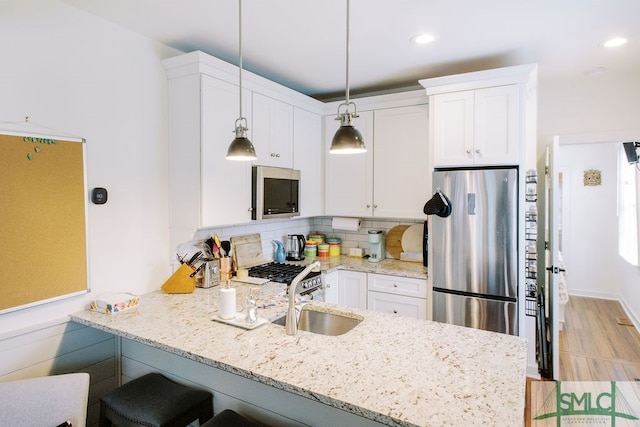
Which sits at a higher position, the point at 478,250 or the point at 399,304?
the point at 478,250

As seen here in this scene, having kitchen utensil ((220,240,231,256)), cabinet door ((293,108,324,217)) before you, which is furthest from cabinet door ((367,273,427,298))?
kitchen utensil ((220,240,231,256))

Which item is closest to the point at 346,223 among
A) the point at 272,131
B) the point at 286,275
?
the point at 286,275

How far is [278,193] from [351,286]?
43.0 inches

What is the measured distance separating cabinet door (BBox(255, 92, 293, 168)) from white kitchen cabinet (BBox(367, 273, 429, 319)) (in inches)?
51.2

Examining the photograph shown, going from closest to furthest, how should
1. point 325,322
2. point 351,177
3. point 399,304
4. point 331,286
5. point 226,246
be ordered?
point 325,322 → point 226,246 → point 399,304 → point 331,286 → point 351,177

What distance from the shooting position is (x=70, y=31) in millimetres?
2064

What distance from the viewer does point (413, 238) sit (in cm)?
362

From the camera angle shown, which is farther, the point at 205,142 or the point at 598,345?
the point at 598,345

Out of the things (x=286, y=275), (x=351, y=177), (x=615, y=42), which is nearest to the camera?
(x=615, y=42)

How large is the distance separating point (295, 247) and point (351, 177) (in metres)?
0.88

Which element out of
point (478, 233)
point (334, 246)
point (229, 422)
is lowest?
point (229, 422)

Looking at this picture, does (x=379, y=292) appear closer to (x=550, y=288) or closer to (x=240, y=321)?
(x=550, y=288)

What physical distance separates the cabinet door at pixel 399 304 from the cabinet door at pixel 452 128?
115cm

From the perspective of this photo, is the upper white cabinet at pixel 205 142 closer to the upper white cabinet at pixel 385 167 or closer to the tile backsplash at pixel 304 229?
the tile backsplash at pixel 304 229
